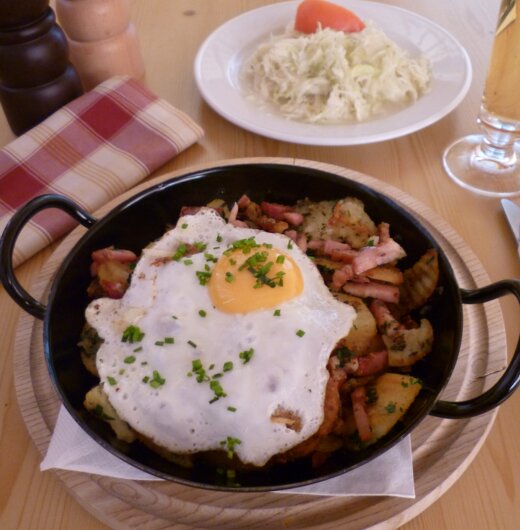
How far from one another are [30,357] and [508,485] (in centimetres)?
122

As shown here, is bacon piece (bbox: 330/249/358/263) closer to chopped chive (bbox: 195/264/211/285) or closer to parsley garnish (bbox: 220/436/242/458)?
chopped chive (bbox: 195/264/211/285)

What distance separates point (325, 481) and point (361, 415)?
6.1 inches

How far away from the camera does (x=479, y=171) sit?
1981 millimetres

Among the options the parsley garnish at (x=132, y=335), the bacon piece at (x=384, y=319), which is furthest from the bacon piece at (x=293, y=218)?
the parsley garnish at (x=132, y=335)

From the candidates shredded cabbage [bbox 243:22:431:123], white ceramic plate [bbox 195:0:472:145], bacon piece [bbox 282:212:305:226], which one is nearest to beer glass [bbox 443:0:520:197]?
white ceramic plate [bbox 195:0:472:145]

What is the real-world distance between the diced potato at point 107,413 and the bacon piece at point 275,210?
69cm

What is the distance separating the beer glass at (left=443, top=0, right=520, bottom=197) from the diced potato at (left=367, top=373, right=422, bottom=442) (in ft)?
3.33

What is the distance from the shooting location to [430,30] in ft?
8.01

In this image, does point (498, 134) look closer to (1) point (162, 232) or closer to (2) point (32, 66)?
(1) point (162, 232)

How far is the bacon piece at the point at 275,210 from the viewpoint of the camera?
1551mm

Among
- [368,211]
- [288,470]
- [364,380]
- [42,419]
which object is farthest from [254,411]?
[368,211]

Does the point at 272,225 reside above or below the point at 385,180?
above

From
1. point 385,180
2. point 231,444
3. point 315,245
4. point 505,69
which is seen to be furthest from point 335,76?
point 231,444

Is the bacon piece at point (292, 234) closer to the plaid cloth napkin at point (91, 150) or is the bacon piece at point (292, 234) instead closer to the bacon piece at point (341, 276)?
the bacon piece at point (341, 276)
